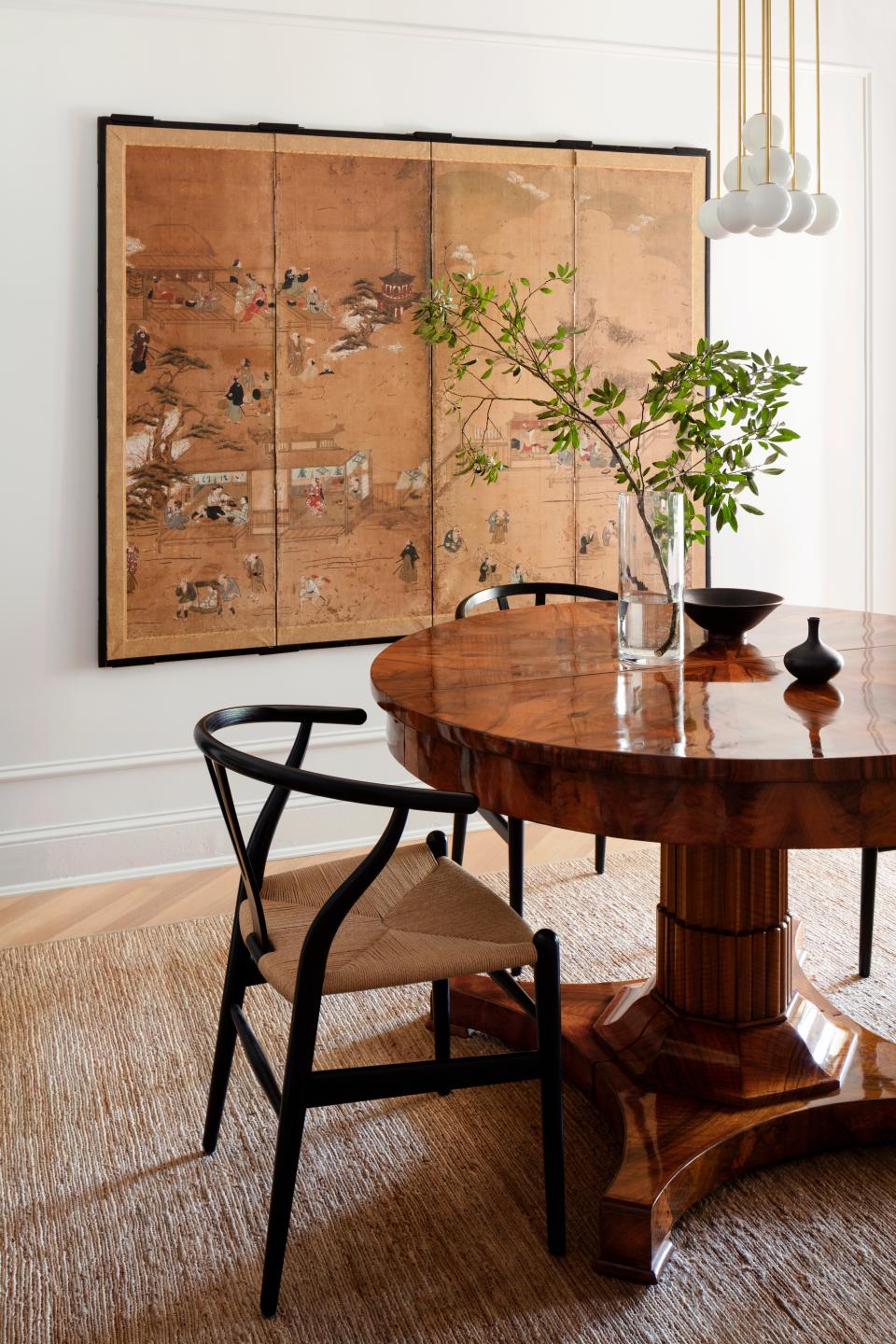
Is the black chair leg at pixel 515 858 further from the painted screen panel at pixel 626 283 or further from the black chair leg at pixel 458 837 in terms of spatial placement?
the painted screen panel at pixel 626 283

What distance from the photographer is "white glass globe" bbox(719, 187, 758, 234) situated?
8.13ft

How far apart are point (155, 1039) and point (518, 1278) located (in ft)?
3.50

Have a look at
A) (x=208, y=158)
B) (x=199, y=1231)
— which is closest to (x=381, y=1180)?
(x=199, y=1231)

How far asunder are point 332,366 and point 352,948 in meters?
2.16

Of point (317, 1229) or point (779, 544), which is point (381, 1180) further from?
point (779, 544)

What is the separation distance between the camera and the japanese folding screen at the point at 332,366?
11.1ft

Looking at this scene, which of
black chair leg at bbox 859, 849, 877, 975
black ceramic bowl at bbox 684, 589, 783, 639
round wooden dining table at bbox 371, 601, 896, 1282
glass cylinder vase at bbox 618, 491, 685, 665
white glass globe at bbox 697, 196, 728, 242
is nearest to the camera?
round wooden dining table at bbox 371, 601, 896, 1282

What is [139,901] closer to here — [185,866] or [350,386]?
[185,866]

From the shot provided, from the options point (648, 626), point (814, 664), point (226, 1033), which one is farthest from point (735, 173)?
point (226, 1033)

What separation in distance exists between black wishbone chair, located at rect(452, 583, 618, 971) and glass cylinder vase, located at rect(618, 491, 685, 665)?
0.51 m

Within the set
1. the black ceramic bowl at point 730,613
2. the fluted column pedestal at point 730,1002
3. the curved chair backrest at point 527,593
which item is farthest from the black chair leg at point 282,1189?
the curved chair backrest at point 527,593

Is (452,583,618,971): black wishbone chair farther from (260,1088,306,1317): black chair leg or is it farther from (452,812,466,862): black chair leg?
Result: (260,1088,306,1317): black chair leg

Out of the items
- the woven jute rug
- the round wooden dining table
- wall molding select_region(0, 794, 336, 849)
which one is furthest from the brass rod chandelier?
wall molding select_region(0, 794, 336, 849)

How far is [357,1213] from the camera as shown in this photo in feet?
6.71
